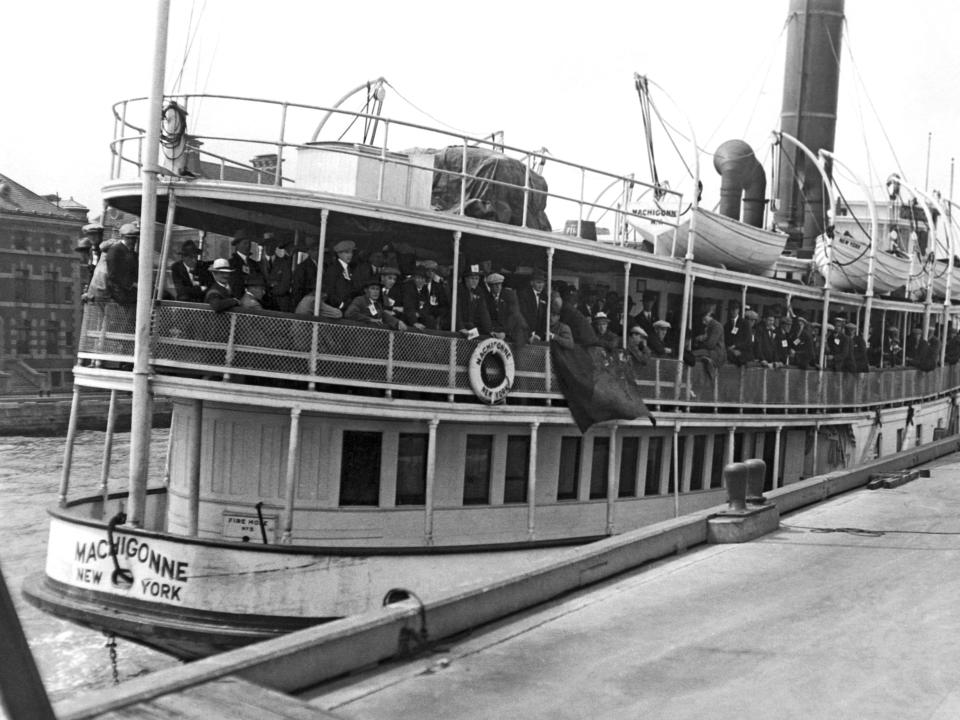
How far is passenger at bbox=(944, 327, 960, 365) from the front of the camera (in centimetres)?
3150

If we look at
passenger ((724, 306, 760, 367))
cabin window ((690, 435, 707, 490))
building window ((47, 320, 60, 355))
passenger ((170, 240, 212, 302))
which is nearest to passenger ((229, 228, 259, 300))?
passenger ((170, 240, 212, 302))

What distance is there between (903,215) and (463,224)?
3668cm

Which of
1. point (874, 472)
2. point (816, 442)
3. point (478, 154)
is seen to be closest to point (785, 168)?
point (816, 442)

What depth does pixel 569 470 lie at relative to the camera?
14.7 meters

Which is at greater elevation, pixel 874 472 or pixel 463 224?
pixel 463 224

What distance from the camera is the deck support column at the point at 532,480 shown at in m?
13.3

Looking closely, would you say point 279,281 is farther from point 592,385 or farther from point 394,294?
point 592,385

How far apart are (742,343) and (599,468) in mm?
4377

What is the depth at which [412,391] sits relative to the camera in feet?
40.2

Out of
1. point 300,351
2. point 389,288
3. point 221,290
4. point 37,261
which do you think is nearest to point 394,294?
point 389,288

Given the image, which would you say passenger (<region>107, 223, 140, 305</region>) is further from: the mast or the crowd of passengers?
the mast

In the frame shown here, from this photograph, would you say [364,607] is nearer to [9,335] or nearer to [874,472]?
[874,472]

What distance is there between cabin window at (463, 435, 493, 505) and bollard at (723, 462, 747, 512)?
3.13 metres

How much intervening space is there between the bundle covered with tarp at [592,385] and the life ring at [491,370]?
103 centimetres
